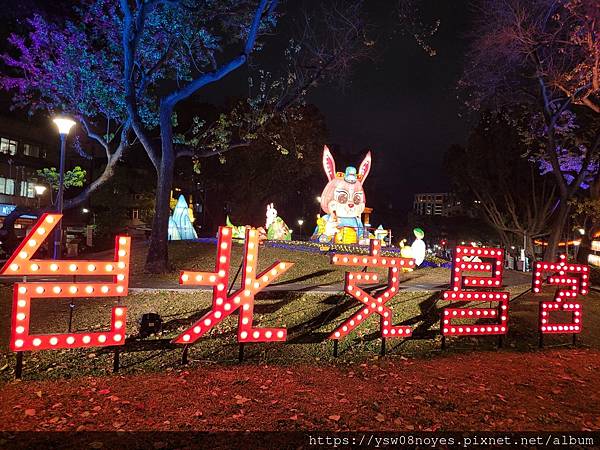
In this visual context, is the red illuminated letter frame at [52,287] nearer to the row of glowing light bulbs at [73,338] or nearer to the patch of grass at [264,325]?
the row of glowing light bulbs at [73,338]

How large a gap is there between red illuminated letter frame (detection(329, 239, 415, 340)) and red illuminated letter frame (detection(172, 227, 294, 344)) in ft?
4.51

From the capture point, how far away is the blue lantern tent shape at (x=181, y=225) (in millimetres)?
27344

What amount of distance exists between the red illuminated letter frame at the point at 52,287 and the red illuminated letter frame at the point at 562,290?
9.09 metres

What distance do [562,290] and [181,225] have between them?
22.0 m

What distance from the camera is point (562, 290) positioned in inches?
424

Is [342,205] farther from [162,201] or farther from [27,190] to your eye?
[27,190]

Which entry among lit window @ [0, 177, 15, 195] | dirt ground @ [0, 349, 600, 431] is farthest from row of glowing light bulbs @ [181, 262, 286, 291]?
lit window @ [0, 177, 15, 195]

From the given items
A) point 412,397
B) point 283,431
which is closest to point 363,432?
point 283,431

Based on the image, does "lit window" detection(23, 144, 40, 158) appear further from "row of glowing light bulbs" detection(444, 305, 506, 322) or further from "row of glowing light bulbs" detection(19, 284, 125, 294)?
"row of glowing light bulbs" detection(444, 305, 506, 322)

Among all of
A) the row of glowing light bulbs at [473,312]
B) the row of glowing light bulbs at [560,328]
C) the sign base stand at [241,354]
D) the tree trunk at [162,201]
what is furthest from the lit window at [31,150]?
the row of glowing light bulbs at [560,328]

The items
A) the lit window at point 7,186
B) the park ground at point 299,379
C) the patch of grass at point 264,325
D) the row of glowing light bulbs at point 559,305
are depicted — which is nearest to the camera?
the park ground at point 299,379

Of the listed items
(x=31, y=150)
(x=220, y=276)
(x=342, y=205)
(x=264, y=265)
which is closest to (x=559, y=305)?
(x=220, y=276)

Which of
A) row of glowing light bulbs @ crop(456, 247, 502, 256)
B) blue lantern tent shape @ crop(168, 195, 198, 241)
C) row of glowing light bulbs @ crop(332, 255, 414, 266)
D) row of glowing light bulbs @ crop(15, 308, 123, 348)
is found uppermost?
blue lantern tent shape @ crop(168, 195, 198, 241)

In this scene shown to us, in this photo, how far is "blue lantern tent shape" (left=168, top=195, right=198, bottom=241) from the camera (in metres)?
27.3
